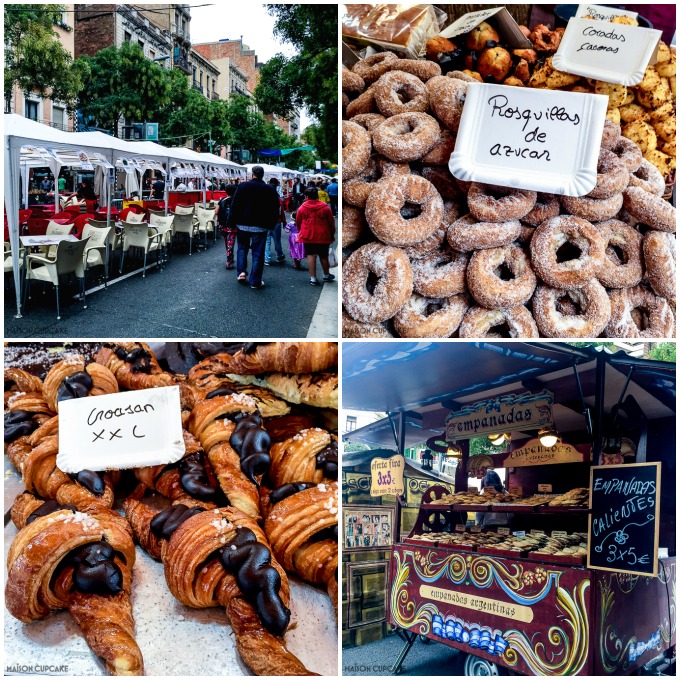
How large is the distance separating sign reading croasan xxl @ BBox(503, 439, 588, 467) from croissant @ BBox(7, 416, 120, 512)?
142 cm

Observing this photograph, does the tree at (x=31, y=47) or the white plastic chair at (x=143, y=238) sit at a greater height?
the tree at (x=31, y=47)

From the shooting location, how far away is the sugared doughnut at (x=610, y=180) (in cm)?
184

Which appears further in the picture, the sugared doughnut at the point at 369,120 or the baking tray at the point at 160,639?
the sugared doughnut at the point at 369,120

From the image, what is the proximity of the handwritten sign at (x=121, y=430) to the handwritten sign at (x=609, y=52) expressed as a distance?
73.6 inches

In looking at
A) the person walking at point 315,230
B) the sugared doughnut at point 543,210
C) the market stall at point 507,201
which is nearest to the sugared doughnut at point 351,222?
the market stall at point 507,201

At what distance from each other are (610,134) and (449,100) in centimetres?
59

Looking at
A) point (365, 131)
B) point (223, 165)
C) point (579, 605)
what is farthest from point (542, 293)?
point (223, 165)

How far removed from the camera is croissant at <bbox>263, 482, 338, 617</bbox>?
65.2 inches

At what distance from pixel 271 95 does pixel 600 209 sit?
1.29 m

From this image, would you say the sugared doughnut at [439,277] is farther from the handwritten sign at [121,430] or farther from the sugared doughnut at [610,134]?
the handwritten sign at [121,430]

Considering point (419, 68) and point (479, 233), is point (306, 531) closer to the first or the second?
point (479, 233)

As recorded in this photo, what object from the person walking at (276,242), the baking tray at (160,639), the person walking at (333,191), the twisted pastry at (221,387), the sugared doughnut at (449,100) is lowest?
the baking tray at (160,639)

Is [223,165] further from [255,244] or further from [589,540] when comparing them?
[589,540]

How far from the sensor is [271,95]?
86.4 inches
